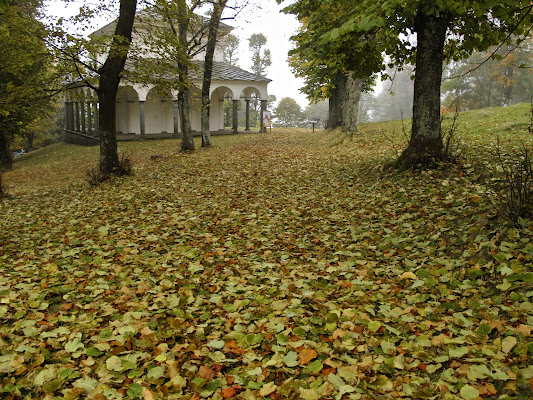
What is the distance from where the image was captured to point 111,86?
1102cm

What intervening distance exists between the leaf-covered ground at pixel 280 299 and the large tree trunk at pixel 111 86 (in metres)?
3.91

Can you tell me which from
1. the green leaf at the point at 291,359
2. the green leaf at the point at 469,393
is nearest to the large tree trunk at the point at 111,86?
the green leaf at the point at 291,359

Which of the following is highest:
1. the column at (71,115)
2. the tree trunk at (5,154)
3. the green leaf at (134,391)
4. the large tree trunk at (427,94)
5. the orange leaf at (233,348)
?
the column at (71,115)

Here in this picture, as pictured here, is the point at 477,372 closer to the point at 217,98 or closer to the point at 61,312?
the point at 61,312

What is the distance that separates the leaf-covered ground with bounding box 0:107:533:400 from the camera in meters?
2.68

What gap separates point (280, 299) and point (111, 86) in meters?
9.58

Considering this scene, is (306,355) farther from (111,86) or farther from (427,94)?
(111,86)

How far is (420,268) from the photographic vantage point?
431 centimetres

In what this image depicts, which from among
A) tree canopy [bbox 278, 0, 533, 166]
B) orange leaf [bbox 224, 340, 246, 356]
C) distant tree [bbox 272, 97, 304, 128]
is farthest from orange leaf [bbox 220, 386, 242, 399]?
distant tree [bbox 272, 97, 304, 128]

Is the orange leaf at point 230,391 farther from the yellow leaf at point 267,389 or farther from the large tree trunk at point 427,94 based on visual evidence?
the large tree trunk at point 427,94

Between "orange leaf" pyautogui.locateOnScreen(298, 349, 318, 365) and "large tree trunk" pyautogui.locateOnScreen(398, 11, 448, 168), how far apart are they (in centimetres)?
586

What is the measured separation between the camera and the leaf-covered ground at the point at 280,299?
2676 millimetres

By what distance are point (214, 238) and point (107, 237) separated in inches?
73.9

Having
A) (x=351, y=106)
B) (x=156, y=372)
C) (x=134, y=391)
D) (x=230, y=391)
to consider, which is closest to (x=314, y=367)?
(x=230, y=391)
